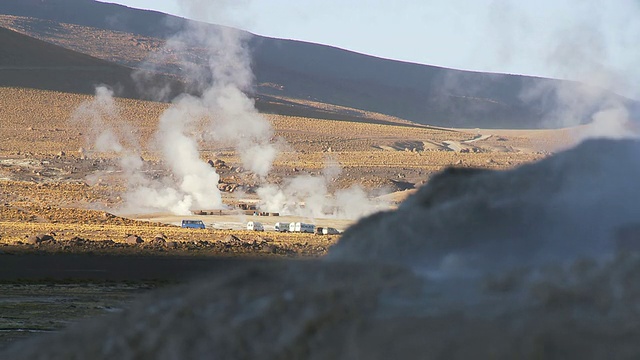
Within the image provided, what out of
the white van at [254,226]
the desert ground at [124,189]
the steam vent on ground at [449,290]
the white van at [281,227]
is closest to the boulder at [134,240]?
the desert ground at [124,189]

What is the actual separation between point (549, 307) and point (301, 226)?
44.0 metres

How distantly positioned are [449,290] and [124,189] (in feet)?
203

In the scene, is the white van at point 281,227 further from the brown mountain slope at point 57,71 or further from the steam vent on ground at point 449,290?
the brown mountain slope at point 57,71

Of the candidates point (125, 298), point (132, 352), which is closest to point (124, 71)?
point (125, 298)

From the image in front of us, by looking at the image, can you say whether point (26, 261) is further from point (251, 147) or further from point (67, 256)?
point (251, 147)

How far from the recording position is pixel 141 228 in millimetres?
45625

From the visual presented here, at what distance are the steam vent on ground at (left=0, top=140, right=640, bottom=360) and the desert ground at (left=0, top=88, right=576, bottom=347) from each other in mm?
490

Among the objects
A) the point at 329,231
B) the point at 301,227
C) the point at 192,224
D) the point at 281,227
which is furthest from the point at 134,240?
the point at 281,227

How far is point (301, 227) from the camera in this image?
4656 centimetres

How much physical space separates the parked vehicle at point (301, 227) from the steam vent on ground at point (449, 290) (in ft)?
140

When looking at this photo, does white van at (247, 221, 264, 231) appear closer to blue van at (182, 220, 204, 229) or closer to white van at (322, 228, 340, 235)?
blue van at (182, 220, 204, 229)

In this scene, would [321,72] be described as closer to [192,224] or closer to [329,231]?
[192,224]

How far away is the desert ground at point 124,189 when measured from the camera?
24.3 meters

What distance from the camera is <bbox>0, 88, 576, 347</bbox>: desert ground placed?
24281 millimetres
